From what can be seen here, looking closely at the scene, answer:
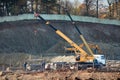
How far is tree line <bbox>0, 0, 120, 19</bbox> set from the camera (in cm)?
7588

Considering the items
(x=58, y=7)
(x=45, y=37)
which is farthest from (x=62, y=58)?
(x=58, y=7)

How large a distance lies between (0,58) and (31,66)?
41.0ft

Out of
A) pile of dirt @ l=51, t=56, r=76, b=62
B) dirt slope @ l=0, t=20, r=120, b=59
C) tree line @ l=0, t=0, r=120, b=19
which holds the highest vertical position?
tree line @ l=0, t=0, r=120, b=19

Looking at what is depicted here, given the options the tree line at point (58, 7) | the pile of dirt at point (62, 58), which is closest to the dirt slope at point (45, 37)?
the pile of dirt at point (62, 58)

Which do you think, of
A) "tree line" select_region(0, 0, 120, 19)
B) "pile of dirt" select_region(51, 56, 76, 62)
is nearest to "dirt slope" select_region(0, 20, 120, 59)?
"pile of dirt" select_region(51, 56, 76, 62)

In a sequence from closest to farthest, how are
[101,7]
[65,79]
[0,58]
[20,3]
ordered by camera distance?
[65,79] < [0,58] < [20,3] < [101,7]

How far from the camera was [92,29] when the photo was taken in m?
69.3

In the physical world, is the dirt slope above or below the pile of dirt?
above

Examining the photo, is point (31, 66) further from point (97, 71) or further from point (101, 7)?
point (101, 7)

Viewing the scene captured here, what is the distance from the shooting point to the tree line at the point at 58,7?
75.9 m

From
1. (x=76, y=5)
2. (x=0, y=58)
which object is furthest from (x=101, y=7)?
(x=0, y=58)

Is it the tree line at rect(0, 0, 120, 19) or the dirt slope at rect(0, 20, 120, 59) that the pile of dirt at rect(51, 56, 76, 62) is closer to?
the dirt slope at rect(0, 20, 120, 59)

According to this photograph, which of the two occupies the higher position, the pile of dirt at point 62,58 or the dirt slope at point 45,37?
the dirt slope at point 45,37

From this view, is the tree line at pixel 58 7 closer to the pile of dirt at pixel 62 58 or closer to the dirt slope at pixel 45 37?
the dirt slope at pixel 45 37
